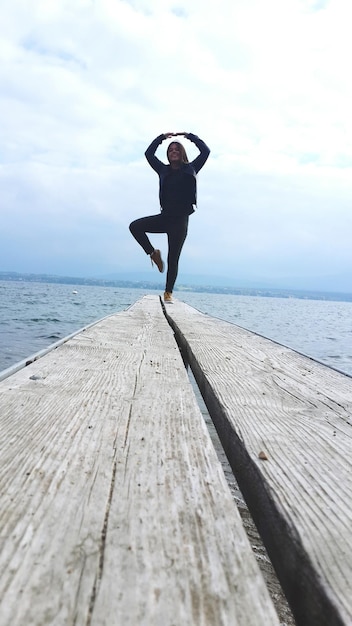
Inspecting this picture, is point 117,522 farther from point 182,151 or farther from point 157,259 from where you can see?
point 182,151

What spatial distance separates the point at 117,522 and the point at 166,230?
6.28 metres

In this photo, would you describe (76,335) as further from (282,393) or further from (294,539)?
(294,539)

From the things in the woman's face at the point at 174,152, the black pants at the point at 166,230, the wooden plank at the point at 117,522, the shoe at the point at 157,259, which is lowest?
the wooden plank at the point at 117,522

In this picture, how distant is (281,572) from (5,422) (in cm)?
84

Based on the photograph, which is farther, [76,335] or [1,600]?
[76,335]

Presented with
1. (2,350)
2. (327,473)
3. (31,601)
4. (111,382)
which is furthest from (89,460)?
(2,350)

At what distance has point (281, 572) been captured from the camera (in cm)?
72

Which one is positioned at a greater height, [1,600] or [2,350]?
[1,600]

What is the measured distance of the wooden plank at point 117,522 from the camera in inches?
21.9

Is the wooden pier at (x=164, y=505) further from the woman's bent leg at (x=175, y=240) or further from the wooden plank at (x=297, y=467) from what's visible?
the woman's bent leg at (x=175, y=240)

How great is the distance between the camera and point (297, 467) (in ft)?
3.18

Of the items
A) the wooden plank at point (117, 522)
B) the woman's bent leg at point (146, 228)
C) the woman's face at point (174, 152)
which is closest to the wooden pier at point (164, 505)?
the wooden plank at point (117, 522)

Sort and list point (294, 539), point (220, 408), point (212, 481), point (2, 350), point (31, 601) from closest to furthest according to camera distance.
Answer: point (31, 601) < point (294, 539) < point (212, 481) < point (220, 408) < point (2, 350)

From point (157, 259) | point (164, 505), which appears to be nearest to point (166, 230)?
point (157, 259)
